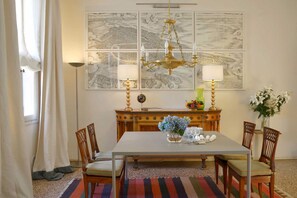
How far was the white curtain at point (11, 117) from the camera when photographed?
2.56 m

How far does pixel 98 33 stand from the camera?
4.76 m

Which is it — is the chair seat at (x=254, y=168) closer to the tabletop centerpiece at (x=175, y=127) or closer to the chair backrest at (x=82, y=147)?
the tabletop centerpiece at (x=175, y=127)

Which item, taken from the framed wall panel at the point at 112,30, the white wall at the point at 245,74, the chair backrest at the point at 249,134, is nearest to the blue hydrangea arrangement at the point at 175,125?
the chair backrest at the point at 249,134

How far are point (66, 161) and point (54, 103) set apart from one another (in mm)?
967

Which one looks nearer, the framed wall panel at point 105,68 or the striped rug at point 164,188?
the striped rug at point 164,188

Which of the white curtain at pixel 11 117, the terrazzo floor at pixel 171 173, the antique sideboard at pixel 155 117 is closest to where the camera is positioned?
the white curtain at pixel 11 117

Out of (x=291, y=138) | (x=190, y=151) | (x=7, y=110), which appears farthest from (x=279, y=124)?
(x=7, y=110)

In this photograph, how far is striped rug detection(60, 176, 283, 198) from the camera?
3.28m

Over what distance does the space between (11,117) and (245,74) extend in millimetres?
3936

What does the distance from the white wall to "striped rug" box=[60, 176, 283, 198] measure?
133 cm

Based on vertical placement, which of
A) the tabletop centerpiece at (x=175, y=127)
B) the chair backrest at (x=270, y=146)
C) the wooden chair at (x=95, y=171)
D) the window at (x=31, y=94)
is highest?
the window at (x=31, y=94)

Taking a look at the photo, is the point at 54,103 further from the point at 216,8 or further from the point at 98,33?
the point at 216,8

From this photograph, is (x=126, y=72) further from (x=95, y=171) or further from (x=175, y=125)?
(x=95, y=171)

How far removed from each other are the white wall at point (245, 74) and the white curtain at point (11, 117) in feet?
6.18
